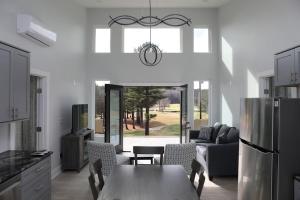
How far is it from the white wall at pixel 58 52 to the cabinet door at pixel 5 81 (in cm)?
75

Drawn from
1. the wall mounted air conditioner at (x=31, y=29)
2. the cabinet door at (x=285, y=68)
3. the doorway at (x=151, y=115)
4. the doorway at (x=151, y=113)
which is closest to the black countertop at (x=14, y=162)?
the wall mounted air conditioner at (x=31, y=29)

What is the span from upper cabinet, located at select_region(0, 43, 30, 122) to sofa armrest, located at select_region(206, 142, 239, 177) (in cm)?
361

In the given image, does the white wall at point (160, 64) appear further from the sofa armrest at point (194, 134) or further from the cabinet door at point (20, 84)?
the cabinet door at point (20, 84)

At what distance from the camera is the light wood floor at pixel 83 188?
15.6 ft

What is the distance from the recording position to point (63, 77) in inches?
261

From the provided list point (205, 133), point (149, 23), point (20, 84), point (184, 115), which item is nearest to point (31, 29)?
point (20, 84)

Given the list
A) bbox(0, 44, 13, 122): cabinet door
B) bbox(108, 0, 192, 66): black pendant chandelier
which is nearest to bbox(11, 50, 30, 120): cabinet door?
bbox(0, 44, 13, 122): cabinet door

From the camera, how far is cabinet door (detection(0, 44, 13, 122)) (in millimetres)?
3191

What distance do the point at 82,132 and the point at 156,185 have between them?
15.0 ft

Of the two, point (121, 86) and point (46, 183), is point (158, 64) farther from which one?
point (46, 183)

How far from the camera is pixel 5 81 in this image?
3271mm

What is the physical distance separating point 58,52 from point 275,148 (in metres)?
4.89

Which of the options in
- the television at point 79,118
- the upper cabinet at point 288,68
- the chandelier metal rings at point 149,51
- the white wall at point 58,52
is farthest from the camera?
the television at point 79,118

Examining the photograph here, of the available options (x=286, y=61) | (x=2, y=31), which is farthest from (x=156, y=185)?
(x=2, y=31)
